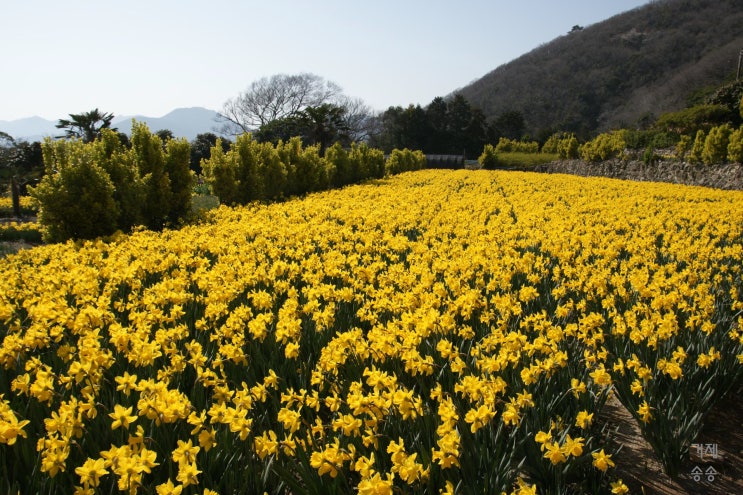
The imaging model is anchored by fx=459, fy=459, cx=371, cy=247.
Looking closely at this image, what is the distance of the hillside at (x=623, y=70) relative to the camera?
6056 centimetres

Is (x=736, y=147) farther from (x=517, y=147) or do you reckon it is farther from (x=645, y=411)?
(x=517, y=147)

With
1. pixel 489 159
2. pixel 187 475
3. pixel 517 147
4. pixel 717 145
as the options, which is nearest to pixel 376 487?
pixel 187 475

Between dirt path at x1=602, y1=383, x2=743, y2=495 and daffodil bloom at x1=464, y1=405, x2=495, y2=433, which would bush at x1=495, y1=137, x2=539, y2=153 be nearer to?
dirt path at x1=602, y1=383, x2=743, y2=495

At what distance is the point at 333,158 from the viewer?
840 inches

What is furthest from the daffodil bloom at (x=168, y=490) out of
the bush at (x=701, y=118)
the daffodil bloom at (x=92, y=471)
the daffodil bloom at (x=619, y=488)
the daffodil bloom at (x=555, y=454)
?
the bush at (x=701, y=118)

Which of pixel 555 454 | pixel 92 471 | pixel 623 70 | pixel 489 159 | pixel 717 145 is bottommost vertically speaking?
pixel 555 454

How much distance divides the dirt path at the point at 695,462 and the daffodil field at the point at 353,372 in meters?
0.21

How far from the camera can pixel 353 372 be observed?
3.16m

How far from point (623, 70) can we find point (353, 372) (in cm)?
8564

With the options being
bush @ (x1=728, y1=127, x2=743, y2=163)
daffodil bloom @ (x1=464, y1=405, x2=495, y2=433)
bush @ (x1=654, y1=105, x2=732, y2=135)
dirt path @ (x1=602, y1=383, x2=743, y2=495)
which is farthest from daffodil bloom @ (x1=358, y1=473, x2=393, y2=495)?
bush @ (x1=654, y1=105, x2=732, y2=135)

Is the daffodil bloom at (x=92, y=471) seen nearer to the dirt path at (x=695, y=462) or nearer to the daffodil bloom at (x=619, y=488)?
the daffodil bloom at (x=619, y=488)

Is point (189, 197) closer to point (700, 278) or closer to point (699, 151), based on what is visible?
point (700, 278)

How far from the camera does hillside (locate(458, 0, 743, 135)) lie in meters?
60.6

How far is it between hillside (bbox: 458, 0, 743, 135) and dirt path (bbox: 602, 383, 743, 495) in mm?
58391
